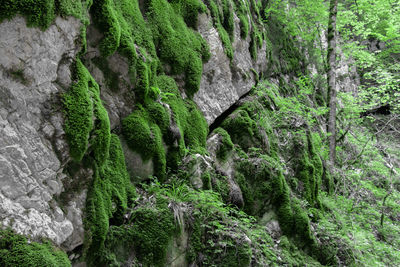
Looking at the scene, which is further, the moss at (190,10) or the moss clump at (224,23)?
the moss clump at (224,23)

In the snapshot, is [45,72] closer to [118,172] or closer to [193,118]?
[118,172]

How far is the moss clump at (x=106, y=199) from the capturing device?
314 cm

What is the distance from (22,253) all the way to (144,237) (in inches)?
59.2

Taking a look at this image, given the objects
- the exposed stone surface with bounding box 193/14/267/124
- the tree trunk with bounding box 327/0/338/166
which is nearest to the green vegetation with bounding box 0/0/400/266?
the exposed stone surface with bounding box 193/14/267/124

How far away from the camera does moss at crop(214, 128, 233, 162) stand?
6055mm

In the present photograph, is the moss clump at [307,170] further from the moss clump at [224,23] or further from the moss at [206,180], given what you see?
the moss at [206,180]

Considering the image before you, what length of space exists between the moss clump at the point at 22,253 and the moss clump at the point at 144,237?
33.1 inches

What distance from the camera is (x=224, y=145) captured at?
617 cm

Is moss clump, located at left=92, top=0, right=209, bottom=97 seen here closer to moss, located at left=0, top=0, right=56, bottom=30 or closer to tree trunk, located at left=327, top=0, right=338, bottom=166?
moss, located at left=0, top=0, right=56, bottom=30

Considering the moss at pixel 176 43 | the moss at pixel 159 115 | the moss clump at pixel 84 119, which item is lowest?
the moss at pixel 159 115

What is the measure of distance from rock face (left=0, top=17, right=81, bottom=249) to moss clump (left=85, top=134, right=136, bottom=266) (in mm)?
232

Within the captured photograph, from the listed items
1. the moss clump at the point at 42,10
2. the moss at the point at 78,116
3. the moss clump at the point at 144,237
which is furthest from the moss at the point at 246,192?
the moss clump at the point at 42,10

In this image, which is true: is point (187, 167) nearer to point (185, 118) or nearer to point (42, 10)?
point (185, 118)

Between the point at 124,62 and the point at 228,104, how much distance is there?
3475 millimetres
